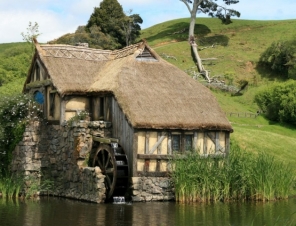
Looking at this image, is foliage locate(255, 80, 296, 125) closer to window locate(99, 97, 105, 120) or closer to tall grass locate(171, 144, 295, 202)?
window locate(99, 97, 105, 120)

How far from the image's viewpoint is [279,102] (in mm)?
49438

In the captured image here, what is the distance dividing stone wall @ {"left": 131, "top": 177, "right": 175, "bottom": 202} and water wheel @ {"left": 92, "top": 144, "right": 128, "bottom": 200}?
512mm

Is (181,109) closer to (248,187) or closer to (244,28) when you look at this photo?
(248,187)

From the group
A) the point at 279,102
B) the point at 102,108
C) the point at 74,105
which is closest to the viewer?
the point at 102,108

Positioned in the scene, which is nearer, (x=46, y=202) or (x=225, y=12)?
(x=46, y=202)

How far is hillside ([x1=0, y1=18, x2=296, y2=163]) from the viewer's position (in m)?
38.3

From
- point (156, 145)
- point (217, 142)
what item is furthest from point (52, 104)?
point (217, 142)

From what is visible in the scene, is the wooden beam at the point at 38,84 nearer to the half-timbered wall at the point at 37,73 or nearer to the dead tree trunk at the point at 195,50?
the half-timbered wall at the point at 37,73

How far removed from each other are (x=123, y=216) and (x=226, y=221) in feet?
12.0

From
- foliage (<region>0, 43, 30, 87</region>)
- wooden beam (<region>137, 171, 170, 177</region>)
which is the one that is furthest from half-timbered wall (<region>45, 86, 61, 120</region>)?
foliage (<region>0, 43, 30, 87</region>)

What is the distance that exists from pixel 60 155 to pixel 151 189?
213 inches

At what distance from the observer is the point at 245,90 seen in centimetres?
5962

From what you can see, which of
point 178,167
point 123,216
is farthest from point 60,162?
point 123,216

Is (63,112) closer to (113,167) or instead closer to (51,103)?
(51,103)
